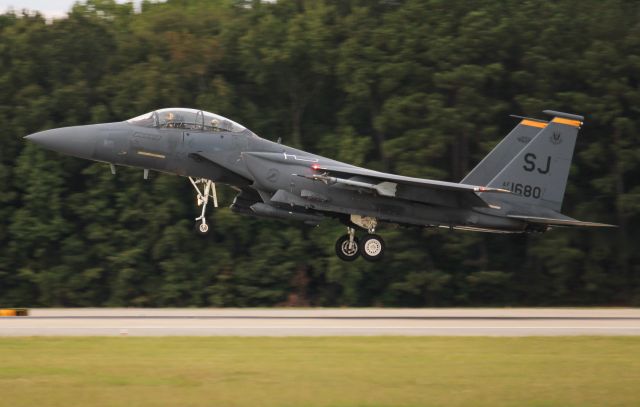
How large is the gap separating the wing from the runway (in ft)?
8.76

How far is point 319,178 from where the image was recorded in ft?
71.6

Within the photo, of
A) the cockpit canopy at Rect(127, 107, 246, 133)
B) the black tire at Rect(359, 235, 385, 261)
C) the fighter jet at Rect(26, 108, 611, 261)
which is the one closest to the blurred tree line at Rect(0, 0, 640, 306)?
the fighter jet at Rect(26, 108, 611, 261)

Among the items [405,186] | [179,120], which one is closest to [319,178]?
[405,186]

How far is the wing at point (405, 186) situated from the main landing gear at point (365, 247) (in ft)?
3.73

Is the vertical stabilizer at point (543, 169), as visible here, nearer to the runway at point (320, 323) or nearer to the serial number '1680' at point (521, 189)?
the serial number '1680' at point (521, 189)

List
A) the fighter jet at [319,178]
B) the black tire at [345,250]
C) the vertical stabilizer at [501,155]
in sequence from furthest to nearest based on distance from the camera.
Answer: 1. the vertical stabilizer at [501,155]
2. the black tire at [345,250]
3. the fighter jet at [319,178]

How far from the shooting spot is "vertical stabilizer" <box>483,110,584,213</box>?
2316 cm

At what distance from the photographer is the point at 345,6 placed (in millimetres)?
35531

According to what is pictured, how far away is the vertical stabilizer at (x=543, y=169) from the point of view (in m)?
23.2

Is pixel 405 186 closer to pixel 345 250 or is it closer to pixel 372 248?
pixel 372 248

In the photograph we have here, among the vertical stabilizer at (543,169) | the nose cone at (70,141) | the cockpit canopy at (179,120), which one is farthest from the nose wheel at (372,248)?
the nose cone at (70,141)

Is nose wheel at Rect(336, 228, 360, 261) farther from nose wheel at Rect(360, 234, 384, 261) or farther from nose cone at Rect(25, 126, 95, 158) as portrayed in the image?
nose cone at Rect(25, 126, 95, 158)

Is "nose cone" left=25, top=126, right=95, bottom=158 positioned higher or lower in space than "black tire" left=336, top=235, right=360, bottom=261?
higher

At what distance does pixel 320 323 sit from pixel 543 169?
7701mm
